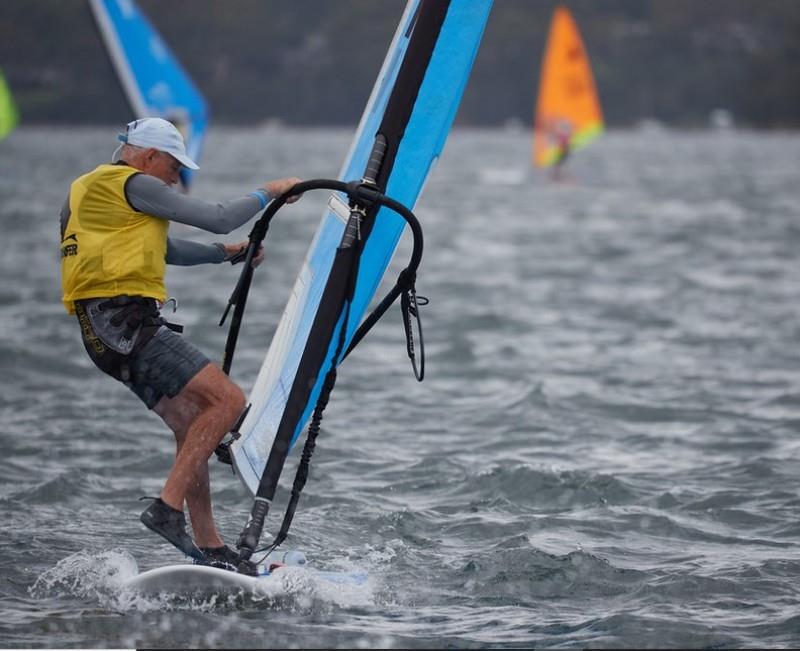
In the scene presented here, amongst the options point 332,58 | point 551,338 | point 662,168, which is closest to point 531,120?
point 332,58

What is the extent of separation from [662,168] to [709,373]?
195 feet

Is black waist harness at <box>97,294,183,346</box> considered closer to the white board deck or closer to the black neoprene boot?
the black neoprene boot

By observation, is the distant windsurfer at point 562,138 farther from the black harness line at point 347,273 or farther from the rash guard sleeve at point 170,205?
the rash guard sleeve at point 170,205

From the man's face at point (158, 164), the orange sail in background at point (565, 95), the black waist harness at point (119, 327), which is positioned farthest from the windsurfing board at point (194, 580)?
the orange sail in background at point (565, 95)

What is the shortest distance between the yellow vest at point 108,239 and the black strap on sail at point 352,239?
20.0 inches

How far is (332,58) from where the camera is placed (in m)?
162

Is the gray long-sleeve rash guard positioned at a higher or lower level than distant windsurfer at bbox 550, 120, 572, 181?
higher

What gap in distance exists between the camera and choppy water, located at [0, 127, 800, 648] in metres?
6.04

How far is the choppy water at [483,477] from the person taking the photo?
6.04m

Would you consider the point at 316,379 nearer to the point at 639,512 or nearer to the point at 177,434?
the point at 177,434

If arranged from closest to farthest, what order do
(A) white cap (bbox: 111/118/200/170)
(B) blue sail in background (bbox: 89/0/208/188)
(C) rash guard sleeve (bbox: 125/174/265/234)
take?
1. (C) rash guard sleeve (bbox: 125/174/265/234)
2. (A) white cap (bbox: 111/118/200/170)
3. (B) blue sail in background (bbox: 89/0/208/188)

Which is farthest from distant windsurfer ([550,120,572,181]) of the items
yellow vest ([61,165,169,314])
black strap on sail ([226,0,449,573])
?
yellow vest ([61,165,169,314])

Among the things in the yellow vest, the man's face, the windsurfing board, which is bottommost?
the windsurfing board

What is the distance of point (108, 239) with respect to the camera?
228 inches
